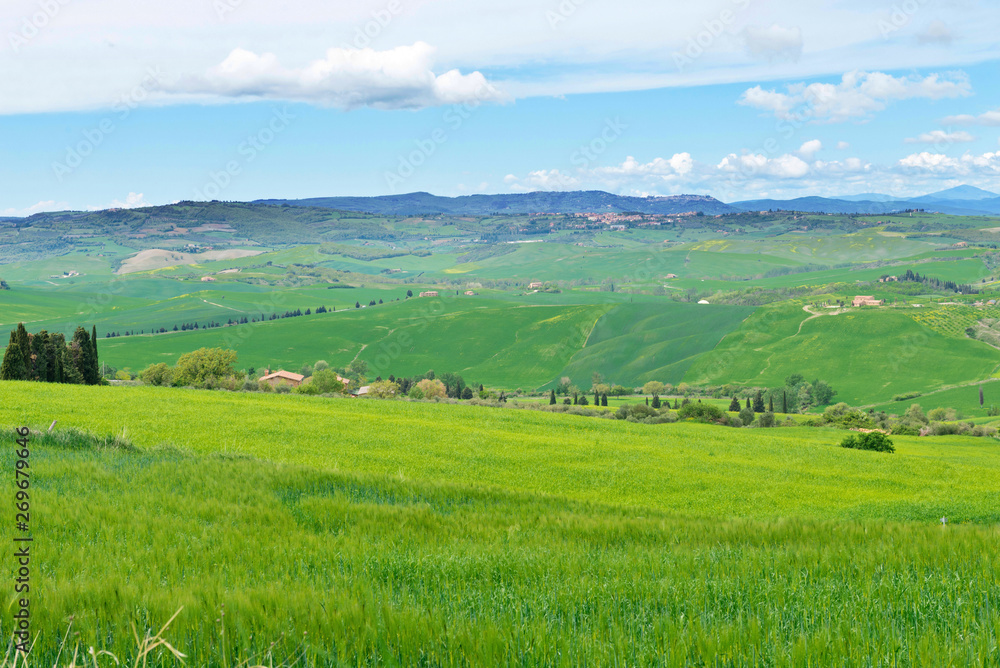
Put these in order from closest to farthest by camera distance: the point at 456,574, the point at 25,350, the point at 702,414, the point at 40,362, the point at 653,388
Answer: the point at 456,574 → the point at 25,350 → the point at 40,362 → the point at 702,414 → the point at 653,388

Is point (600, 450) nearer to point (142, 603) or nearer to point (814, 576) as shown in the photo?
point (814, 576)

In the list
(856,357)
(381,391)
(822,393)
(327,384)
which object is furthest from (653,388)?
(327,384)

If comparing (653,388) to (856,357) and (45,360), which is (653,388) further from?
(45,360)

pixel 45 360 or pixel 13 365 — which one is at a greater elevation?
pixel 45 360

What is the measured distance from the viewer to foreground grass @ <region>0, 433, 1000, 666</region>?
4.48 m

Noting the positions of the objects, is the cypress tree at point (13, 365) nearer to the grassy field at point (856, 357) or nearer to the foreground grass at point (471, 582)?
the foreground grass at point (471, 582)

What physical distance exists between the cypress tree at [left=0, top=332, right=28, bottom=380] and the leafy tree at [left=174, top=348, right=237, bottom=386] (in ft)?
90.5

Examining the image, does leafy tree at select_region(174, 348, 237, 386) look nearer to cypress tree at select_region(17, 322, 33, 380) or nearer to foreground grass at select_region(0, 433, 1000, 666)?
cypress tree at select_region(17, 322, 33, 380)

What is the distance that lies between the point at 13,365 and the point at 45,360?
71.7 inches

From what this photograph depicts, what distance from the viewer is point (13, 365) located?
46.4 metres

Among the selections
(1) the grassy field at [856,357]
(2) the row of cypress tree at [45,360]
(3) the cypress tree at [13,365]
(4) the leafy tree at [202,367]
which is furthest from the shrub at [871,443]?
(1) the grassy field at [856,357]

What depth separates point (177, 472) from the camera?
1390cm

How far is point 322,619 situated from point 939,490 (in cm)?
3119

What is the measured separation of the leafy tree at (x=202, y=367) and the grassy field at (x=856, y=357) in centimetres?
11974
